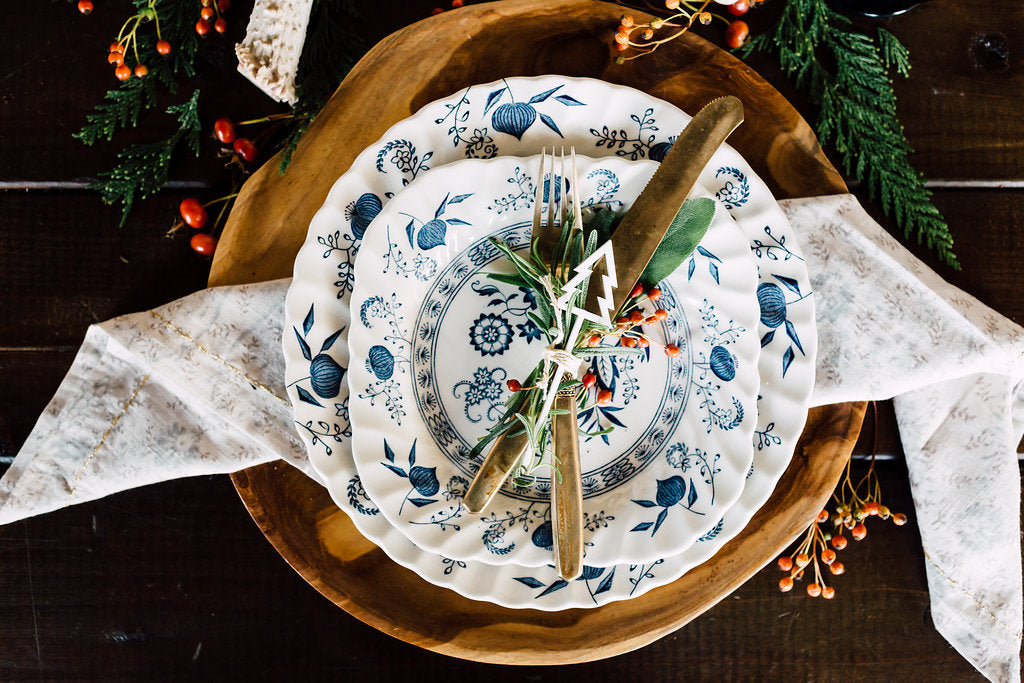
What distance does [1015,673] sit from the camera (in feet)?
2.37

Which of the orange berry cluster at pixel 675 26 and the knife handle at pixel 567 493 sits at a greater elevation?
the orange berry cluster at pixel 675 26

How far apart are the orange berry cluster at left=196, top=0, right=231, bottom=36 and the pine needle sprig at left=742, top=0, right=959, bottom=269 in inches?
21.6

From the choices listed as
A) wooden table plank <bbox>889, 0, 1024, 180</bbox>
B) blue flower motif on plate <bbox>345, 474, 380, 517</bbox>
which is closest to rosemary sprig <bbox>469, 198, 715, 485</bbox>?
blue flower motif on plate <bbox>345, 474, 380, 517</bbox>

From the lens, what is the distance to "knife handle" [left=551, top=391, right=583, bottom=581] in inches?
22.3

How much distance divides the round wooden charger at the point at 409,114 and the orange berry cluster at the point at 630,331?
19cm

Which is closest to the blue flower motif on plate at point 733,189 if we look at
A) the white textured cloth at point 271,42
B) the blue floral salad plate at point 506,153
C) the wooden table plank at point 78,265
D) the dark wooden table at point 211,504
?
the blue floral salad plate at point 506,153

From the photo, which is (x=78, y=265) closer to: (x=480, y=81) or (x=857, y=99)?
(x=480, y=81)

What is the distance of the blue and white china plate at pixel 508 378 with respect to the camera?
1.94 ft

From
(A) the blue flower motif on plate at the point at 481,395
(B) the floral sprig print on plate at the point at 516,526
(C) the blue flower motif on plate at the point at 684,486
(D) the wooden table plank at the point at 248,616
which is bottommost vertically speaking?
(D) the wooden table plank at the point at 248,616

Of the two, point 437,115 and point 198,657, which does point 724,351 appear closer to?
point 437,115

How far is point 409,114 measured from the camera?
0.66 meters

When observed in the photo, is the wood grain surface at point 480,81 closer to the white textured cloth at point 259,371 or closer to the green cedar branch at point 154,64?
the white textured cloth at point 259,371

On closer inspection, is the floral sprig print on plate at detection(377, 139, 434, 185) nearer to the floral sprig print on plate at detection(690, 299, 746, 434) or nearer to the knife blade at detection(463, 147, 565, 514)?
the knife blade at detection(463, 147, 565, 514)

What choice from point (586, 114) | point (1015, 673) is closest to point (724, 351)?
point (586, 114)
